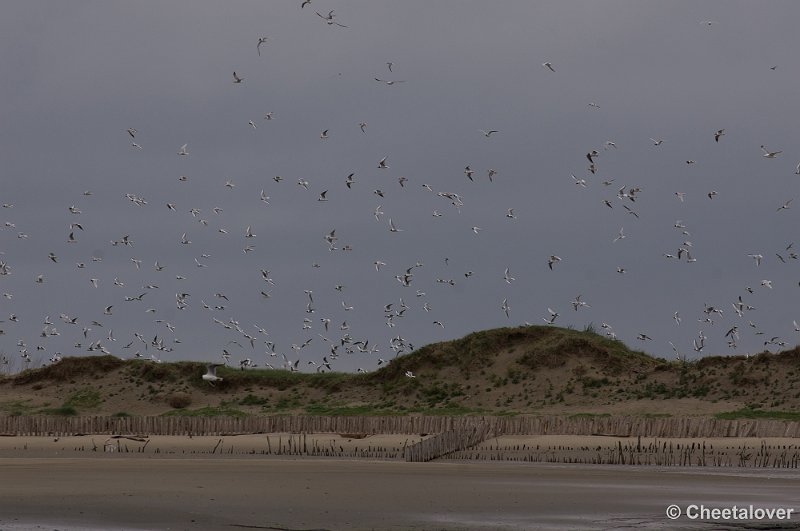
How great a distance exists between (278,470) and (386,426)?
1323cm

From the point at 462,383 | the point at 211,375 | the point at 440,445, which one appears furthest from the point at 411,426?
the point at 211,375

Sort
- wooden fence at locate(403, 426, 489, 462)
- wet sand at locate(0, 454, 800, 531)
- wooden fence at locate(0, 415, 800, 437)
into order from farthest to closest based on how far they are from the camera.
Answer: wooden fence at locate(0, 415, 800, 437), wooden fence at locate(403, 426, 489, 462), wet sand at locate(0, 454, 800, 531)

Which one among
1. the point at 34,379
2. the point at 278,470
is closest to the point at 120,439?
the point at 278,470

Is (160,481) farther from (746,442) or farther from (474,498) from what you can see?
(746,442)

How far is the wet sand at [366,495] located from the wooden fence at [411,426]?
659 cm

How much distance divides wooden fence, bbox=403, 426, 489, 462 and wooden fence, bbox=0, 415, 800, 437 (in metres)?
0.39

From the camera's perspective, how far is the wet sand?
24250mm

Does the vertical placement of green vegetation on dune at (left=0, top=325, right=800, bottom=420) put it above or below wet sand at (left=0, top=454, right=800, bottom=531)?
above

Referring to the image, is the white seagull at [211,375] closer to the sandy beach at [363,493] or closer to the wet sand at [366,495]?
the sandy beach at [363,493]

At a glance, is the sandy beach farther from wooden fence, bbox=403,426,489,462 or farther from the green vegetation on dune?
the green vegetation on dune

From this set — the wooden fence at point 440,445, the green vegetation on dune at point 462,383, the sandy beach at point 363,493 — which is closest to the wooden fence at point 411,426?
the wooden fence at point 440,445

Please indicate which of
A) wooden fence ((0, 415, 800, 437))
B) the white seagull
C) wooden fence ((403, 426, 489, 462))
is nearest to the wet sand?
wooden fence ((403, 426, 489, 462))

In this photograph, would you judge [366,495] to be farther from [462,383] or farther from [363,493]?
[462,383]

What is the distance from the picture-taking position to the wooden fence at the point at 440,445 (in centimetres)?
4275
